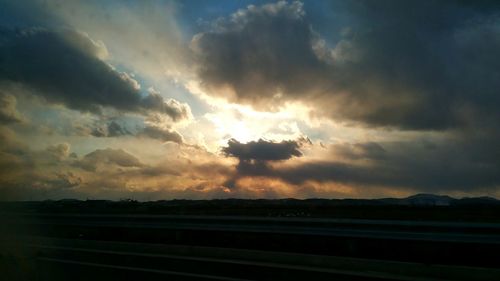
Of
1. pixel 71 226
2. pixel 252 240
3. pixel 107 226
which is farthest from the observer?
pixel 71 226

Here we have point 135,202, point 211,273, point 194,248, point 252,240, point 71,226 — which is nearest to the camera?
point 211,273

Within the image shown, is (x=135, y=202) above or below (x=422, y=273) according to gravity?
above

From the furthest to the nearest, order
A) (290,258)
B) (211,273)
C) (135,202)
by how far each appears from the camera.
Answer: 1. (135,202)
2. (290,258)
3. (211,273)

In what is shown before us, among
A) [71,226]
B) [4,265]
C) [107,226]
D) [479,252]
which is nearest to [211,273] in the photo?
[4,265]

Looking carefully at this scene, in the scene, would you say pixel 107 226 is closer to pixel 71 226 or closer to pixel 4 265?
pixel 71 226

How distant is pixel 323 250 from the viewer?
1719 centimetres

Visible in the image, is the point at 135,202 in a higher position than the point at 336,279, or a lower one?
higher

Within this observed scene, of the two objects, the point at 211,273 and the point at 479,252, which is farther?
the point at 479,252

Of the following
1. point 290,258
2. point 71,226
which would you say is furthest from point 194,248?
point 71,226

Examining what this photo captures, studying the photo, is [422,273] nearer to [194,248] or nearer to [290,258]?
[290,258]

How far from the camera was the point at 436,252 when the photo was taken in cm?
1662

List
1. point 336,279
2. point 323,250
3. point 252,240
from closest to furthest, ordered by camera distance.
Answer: point 336,279
point 323,250
point 252,240

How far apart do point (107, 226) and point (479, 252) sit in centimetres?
1733

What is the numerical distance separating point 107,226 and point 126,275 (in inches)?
514
